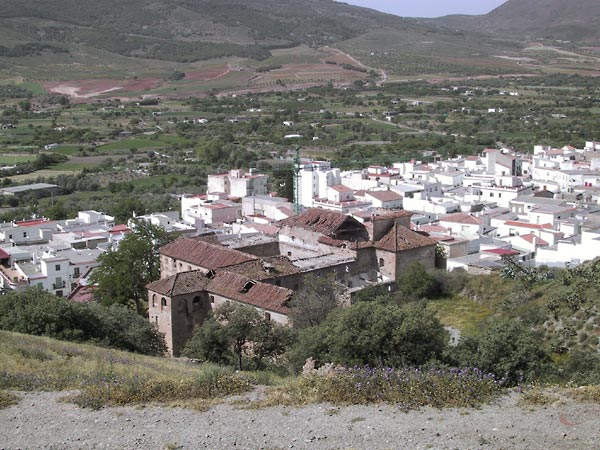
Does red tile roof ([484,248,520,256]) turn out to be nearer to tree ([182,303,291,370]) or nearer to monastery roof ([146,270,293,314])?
monastery roof ([146,270,293,314])

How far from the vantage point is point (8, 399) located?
1056 cm

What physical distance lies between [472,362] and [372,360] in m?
1.84

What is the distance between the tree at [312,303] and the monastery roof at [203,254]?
9.47 ft

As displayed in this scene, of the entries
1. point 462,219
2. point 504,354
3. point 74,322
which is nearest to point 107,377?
point 74,322

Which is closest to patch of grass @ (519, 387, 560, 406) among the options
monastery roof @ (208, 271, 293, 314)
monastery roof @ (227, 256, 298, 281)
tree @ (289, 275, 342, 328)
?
tree @ (289, 275, 342, 328)

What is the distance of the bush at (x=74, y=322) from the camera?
1772cm

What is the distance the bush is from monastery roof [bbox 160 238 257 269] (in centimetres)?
475

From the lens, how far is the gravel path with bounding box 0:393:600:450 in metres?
8.88

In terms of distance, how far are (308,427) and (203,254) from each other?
16.4m

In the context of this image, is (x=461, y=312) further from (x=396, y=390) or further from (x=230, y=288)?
(x=396, y=390)

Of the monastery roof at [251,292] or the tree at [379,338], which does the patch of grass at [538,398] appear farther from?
the monastery roof at [251,292]

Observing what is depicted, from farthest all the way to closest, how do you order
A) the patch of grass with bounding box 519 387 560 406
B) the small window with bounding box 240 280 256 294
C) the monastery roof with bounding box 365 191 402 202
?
the monastery roof with bounding box 365 191 402 202 < the small window with bounding box 240 280 256 294 < the patch of grass with bounding box 519 387 560 406

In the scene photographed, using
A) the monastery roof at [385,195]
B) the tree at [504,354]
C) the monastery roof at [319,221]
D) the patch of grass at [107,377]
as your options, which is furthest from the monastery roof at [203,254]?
the monastery roof at [385,195]

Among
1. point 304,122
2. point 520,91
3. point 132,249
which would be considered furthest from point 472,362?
point 520,91
